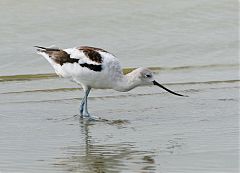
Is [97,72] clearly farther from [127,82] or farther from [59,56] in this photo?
[59,56]

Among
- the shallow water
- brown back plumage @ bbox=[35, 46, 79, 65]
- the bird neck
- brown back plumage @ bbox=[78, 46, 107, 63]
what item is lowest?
the shallow water

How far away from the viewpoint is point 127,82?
10.0 metres

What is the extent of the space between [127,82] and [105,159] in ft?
8.63

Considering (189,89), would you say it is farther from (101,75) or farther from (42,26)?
(42,26)

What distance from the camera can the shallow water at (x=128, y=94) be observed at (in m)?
7.58

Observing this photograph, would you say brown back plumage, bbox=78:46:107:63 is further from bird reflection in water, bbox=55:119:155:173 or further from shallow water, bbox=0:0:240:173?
bird reflection in water, bbox=55:119:155:173

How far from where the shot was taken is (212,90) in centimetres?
1165

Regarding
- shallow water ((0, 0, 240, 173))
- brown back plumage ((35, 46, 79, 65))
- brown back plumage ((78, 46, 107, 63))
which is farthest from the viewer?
brown back plumage ((35, 46, 79, 65))

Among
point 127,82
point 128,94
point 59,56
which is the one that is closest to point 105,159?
point 127,82

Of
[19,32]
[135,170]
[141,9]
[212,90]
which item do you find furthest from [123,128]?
[141,9]

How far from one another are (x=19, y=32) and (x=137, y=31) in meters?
2.36

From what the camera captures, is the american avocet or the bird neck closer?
the american avocet

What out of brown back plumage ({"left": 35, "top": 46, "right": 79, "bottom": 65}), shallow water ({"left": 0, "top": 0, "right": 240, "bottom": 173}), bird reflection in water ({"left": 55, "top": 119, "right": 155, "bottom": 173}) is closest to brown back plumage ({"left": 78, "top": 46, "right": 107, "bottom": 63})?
brown back plumage ({"left": 35, "top": 46, "right": 79, "bottom": 65})

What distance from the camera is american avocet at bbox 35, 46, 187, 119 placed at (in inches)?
388
